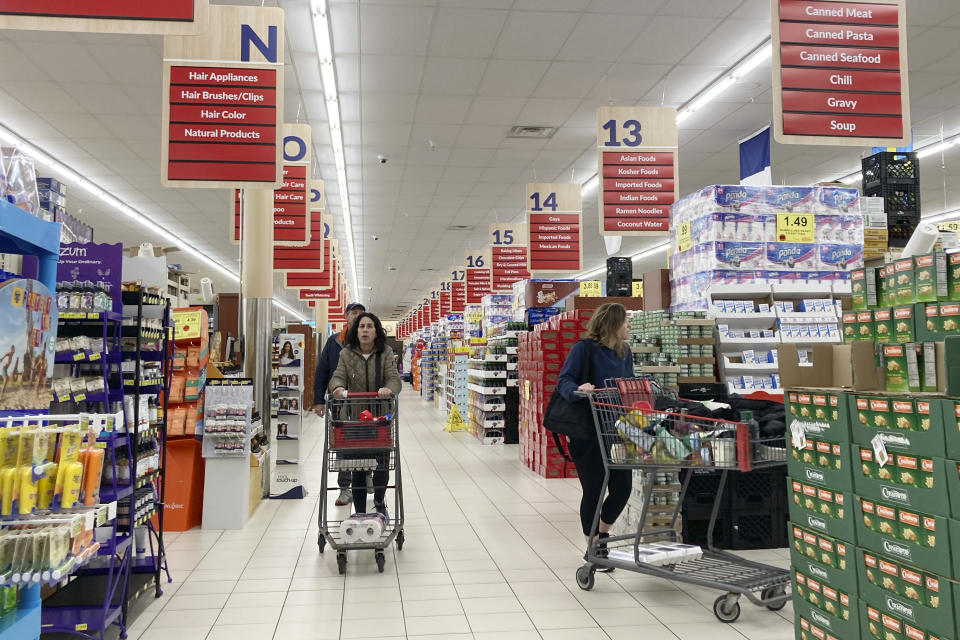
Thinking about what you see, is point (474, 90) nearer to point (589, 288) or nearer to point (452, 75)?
point (452, 75)

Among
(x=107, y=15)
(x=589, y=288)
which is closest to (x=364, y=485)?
(x=107, y=15)

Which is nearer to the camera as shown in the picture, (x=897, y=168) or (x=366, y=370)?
(x=366, y=370)

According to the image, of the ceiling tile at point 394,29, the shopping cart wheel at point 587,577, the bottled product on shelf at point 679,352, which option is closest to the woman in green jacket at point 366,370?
the shopping cart wheel at point 587,577

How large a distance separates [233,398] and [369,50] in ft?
14.3

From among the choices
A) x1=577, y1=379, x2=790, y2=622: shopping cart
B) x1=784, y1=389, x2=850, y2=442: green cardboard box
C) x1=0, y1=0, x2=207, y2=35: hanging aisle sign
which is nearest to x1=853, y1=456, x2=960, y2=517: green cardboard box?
x1=784, y1=389, x2=850, y2=442: green cardboard box

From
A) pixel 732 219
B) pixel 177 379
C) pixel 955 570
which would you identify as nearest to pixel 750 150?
pixel 732 219

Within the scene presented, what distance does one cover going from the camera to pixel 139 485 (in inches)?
148

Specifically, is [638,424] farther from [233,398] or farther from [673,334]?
[233,398]

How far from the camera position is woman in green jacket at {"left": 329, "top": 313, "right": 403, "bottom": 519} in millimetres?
5168

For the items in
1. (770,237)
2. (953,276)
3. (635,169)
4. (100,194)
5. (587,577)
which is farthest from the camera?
(100,194)

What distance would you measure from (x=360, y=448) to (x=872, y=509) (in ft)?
10.1

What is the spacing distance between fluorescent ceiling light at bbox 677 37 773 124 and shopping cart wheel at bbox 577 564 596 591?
6.25 m

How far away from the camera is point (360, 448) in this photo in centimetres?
466

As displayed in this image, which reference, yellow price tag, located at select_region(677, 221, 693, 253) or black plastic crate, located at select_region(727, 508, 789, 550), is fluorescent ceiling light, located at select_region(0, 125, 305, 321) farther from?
black plastic crate, located at select_region(727, 508, 789, 550)
